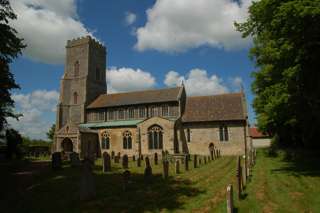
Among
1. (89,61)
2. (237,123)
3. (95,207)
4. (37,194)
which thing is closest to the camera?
(95,207)

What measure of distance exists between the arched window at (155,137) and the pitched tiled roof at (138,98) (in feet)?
16.1

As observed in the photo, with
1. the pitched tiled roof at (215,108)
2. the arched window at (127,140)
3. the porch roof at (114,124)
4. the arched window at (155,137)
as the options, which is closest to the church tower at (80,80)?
the porch roof at (114,124)

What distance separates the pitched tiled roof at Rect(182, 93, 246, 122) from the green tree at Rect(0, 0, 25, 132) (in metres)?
21.9

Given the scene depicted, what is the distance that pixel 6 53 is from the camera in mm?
16594

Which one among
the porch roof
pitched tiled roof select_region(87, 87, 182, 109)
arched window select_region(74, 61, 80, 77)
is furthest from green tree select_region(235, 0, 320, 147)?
arched window select_region(74, 61, 80, 77)

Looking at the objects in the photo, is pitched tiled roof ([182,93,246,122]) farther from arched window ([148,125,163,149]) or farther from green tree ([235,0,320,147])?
green tree ([235,0,320,147])

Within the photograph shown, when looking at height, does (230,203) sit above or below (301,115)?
below

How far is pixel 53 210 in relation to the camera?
9586 mm

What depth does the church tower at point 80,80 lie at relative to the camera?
141ft

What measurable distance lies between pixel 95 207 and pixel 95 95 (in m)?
37.5

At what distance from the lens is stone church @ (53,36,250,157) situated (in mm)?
33438

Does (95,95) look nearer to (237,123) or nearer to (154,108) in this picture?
(154,108)

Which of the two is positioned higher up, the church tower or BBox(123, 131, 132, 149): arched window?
the church tower

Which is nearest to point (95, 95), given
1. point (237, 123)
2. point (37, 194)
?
point (237, 123)
